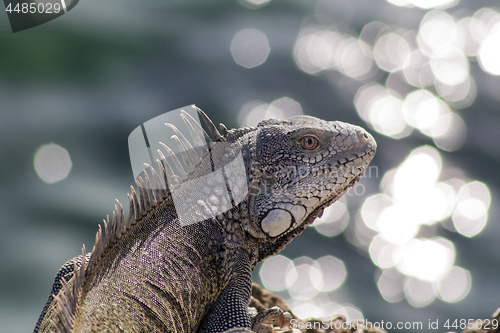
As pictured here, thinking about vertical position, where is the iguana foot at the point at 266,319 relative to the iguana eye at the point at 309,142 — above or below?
below

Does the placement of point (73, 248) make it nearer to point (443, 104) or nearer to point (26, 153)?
point (26, 153)

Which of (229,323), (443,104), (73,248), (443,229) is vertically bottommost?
(443,229)

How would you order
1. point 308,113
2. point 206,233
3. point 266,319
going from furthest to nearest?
point 308,113
point 266,319
point 206,233

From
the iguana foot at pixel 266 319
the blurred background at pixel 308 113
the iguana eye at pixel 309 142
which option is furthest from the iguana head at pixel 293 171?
the blurred background at pixel 308 113

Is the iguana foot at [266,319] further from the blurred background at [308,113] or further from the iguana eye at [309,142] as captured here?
the blurred background at [308,113]

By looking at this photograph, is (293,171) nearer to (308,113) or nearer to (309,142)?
(309,142)

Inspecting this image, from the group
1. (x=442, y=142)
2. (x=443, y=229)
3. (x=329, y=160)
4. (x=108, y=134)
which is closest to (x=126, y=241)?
(x=329, y=160)

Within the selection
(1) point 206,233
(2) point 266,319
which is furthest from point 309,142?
(2) point 266,319
